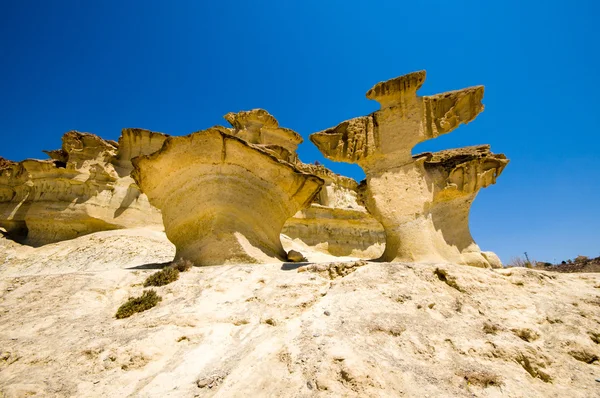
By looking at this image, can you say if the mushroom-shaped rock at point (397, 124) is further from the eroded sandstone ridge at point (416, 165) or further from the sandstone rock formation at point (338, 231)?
the sandstone rock formation at point (338, 231)

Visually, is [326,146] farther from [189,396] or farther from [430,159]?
[189,396]

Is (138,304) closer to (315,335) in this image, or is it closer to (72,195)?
(315,335)

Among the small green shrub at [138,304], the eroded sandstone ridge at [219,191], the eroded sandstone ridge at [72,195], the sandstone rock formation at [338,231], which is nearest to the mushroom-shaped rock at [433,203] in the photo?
the eroded sandstone ridge at [219,191]

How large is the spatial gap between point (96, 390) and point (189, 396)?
0.81m

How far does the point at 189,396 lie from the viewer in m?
2.21

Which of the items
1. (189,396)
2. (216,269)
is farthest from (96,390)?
(216,269)

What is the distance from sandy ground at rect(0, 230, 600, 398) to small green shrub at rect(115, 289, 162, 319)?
0.11 m

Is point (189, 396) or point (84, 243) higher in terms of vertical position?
point (84, 243)

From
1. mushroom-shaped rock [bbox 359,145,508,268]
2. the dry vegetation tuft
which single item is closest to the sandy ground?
the dry vegetation tuft

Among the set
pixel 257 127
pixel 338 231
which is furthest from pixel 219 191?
pixel 257 127

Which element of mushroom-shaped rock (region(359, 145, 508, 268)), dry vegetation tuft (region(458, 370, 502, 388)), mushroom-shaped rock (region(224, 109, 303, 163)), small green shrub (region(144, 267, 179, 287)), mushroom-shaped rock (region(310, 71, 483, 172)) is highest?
mushroom-shaped rock (region(224, 109, 303, 163))

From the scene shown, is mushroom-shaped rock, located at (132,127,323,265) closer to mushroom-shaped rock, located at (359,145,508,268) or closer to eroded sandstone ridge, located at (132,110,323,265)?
eroded sandstone ridge, located at (132,110,323,265)

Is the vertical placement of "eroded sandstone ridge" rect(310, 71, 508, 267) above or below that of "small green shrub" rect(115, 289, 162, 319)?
above

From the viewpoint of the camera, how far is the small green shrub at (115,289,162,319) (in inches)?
142
